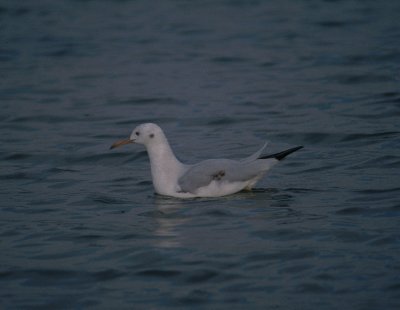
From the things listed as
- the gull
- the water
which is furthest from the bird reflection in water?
the gull

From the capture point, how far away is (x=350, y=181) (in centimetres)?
1009

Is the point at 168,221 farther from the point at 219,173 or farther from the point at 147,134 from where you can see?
the point at 147,134

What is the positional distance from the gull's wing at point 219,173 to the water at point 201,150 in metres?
0.20

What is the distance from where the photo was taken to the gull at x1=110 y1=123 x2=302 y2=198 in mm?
9469

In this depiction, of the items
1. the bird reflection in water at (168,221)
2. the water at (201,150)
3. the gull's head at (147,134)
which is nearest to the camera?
the water at (201,150)

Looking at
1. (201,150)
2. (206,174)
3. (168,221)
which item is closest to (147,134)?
(206,174)

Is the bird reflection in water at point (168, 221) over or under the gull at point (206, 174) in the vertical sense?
under

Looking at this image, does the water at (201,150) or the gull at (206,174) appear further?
the gull at (206,174)

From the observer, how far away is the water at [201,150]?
722 centimetres

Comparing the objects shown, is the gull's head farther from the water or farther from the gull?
the water

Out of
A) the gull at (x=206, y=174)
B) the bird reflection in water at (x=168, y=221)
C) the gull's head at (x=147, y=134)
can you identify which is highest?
the gull's head at (x=147, y=134)

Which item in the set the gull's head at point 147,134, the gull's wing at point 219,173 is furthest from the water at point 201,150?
the gull's head at point 147,134

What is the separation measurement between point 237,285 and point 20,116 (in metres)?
8.21

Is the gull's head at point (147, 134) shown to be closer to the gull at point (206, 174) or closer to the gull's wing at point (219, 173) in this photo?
the gull at point (206, 174)
